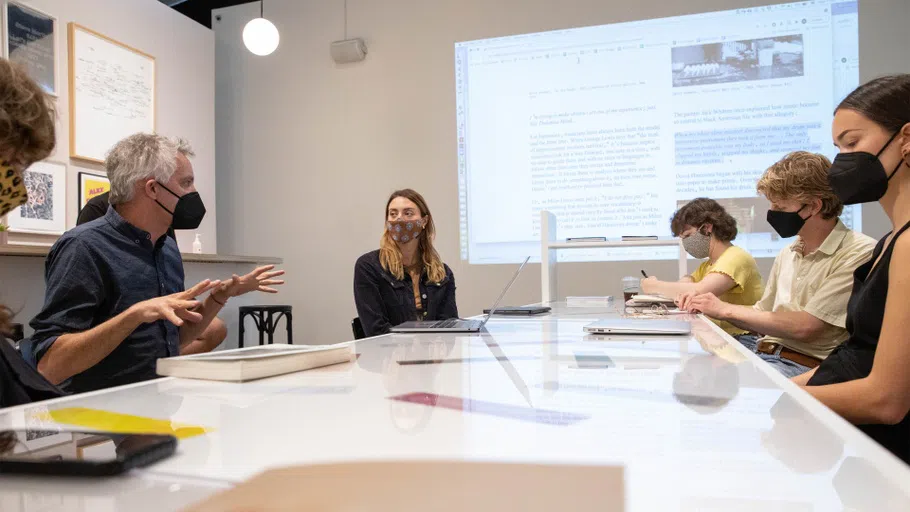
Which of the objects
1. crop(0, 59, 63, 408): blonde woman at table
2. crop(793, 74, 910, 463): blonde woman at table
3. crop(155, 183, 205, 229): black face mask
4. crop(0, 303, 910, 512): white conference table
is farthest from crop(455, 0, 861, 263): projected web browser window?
crop(0, 59, 63, 408): blonde woman at table

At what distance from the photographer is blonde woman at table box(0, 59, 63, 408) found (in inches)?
33.5

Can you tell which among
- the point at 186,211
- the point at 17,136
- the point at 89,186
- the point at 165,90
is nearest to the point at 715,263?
the point at 186,211

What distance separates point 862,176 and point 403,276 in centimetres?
168

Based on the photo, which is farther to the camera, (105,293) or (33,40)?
(33,40)

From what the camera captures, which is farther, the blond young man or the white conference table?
the blond young man

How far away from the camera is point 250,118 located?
5004 millimetres

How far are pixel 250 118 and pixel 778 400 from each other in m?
4.89

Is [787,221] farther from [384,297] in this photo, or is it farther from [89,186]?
[89,186]

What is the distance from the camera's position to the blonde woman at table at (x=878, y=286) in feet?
3.50

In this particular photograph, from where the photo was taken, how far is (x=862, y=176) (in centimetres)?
139

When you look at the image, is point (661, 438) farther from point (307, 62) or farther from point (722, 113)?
point (307, 62)

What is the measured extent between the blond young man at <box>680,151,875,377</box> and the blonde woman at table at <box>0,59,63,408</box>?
5.66 ft

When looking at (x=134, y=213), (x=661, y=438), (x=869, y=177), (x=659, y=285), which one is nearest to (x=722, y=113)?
(x=659, y=285)

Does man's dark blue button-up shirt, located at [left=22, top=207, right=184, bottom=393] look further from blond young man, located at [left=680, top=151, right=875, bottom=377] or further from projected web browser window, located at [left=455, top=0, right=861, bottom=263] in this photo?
projected web browser window, located at [left=455, top=0, right=861, bottom=263]
